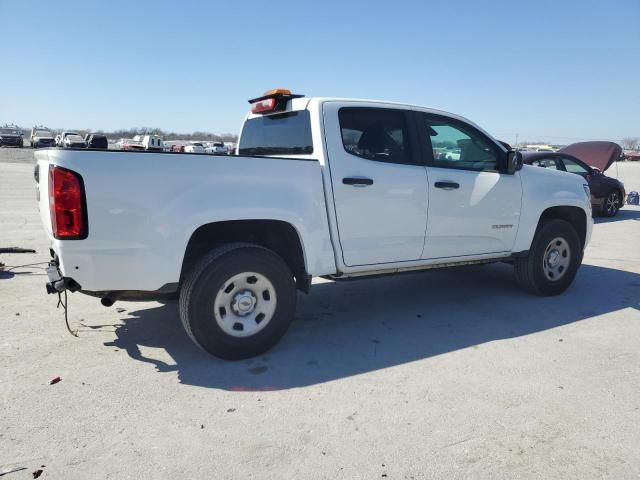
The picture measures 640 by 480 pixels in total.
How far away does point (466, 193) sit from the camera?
14.7 feet

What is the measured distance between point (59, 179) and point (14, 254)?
14.8ft

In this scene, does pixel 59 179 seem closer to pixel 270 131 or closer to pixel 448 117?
pixel 270 131

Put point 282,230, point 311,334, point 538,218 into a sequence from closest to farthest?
1. point 282,230
2. point 311,334
3. point 538,218

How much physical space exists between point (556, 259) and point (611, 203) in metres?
9.08

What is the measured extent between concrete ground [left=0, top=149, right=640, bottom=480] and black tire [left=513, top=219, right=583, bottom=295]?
264mm

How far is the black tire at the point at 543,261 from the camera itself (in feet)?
16.8

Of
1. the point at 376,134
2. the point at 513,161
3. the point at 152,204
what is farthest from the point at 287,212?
the point at 513,161

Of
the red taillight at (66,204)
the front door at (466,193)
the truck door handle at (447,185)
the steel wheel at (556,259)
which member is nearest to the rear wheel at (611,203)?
the steel wheel at (556,259)

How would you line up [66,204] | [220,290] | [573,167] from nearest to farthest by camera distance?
[66,204], [220,290], [573,167]

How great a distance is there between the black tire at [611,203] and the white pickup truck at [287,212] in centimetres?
868

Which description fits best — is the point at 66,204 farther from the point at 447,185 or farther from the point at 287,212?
the point at 447,185

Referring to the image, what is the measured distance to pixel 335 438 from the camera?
103 inches

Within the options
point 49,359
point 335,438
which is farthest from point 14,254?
point 335,438

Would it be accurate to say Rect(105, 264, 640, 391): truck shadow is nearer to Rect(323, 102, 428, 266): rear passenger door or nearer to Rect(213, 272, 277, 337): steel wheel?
Rect(213, 272, 277, 337): steel wheel
